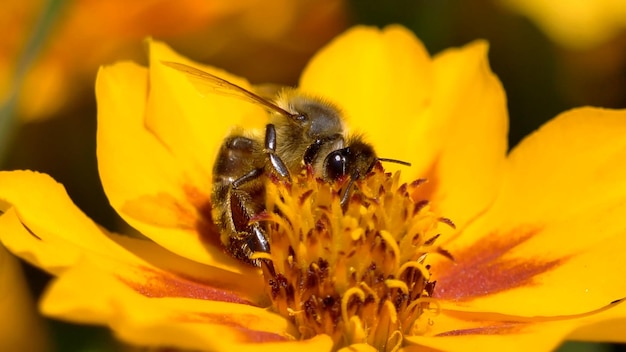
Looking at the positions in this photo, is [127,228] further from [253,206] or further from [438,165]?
[438,165]

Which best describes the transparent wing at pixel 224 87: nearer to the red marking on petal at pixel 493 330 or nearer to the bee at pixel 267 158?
the bee at pixel 267 158

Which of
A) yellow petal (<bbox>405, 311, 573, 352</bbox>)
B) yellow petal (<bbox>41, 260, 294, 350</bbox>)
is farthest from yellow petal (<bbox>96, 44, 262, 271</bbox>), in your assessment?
yellow petal (<bbox>405, 311, 573, 352</bbox>)

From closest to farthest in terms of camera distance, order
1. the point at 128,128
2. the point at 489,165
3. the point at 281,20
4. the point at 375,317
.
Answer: the point at 375,317
the point at 128,128
the point at 489,165
the point at 281,20

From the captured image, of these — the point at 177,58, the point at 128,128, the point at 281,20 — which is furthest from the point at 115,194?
the point at 281,20

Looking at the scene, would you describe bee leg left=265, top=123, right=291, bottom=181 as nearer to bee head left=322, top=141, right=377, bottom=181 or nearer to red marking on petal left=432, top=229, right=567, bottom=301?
bee head left=322, top=141, right=377, bottom=181

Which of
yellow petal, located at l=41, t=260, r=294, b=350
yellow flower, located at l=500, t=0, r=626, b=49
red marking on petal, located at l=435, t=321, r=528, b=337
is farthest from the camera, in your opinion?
yellow flower, located at l=500, t=0, r=626, b=49

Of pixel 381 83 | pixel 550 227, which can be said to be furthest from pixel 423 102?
pixel 550 227
